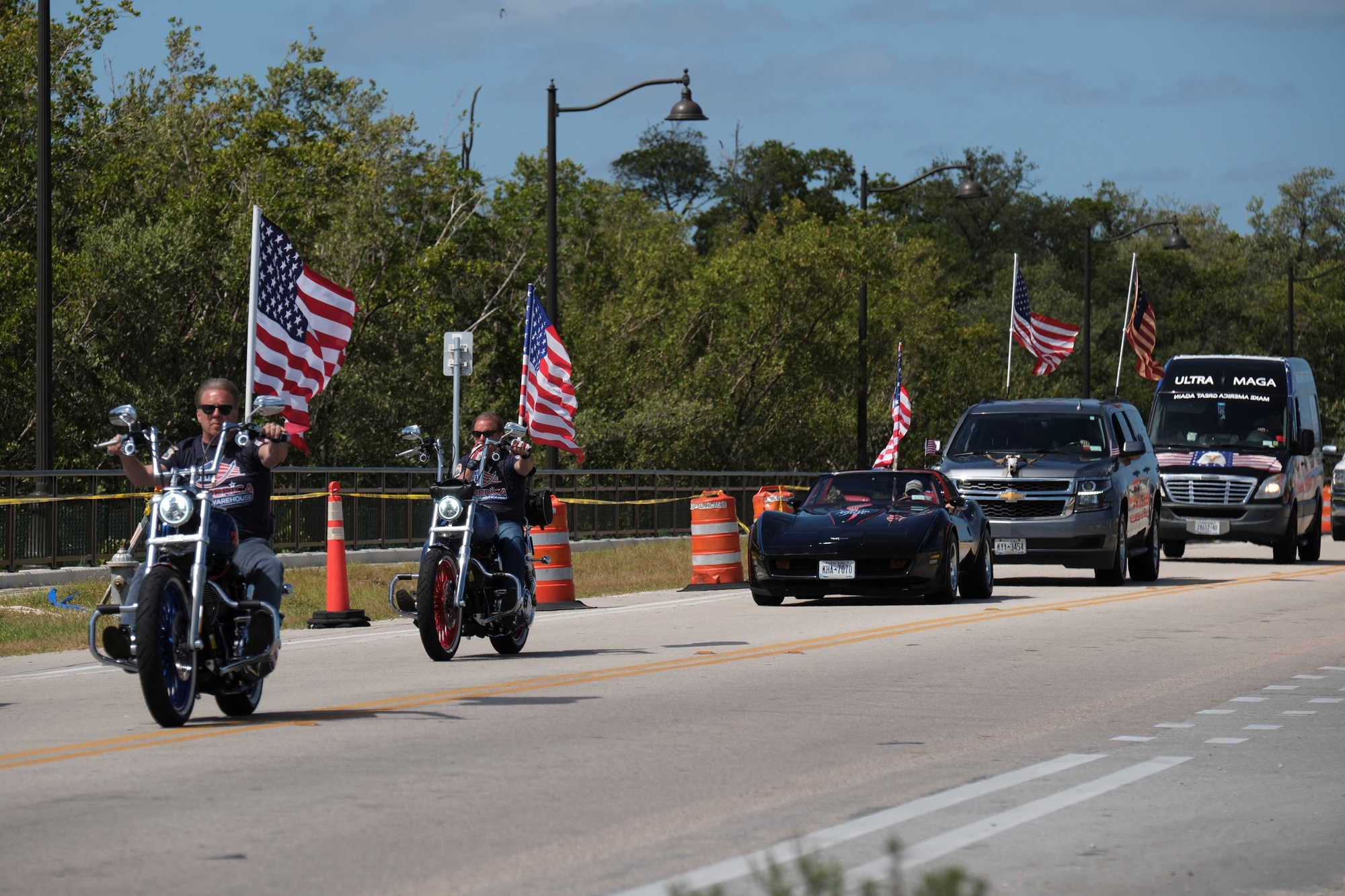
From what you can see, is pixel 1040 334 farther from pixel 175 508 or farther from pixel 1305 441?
pixel 175 508

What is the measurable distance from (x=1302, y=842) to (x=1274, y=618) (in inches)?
442

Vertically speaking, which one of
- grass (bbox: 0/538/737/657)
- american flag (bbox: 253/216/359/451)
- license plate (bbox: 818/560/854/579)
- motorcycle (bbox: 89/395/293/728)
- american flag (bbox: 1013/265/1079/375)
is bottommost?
grass (bbox: 0/538/737/657)

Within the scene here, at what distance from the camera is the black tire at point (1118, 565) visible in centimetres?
2275

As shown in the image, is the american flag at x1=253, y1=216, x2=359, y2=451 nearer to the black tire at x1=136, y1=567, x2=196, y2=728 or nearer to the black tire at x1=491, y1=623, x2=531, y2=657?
the black tire at x1=491, y1=623, x2=531, y2=657

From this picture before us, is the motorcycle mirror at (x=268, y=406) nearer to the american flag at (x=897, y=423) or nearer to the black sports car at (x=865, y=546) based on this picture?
the black sports car at (x=865, y=546)

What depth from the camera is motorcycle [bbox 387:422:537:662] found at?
13180 mm

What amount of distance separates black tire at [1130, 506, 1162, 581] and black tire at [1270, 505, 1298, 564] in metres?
4.80

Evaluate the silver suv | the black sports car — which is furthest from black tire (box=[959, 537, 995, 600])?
the silver suv

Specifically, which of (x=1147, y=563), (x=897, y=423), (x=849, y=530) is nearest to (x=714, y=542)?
(x=849, y=530)

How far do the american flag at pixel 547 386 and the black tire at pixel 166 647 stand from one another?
18.2 metres

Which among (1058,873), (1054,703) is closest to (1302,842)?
(1058,873)

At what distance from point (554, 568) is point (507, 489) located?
6037 mm

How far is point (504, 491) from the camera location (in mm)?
14102

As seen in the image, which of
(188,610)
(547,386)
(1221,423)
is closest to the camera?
(188,610)
